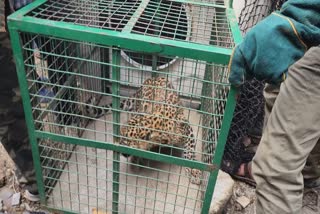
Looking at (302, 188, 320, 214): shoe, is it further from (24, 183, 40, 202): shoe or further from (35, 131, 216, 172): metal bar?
(24, 183, 40, 202): shoe

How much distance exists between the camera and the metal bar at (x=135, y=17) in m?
2.06

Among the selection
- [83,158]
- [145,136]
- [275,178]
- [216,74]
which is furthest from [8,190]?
[275,178]

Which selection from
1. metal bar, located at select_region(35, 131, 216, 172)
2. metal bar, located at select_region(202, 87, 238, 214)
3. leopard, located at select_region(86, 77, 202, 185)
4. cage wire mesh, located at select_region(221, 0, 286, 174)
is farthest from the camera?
cage wire mesh, located at select_region(221, 0, 286, 174)

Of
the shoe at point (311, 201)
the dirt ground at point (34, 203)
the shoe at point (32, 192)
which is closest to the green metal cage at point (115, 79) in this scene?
the shoe at point (32, 192)

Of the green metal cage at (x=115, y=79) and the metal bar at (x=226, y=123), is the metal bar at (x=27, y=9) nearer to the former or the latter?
the green metal cage at (x=115, y=79)

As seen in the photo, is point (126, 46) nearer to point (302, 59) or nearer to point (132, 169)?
point (302, 59)

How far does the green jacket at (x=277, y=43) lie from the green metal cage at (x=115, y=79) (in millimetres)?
128

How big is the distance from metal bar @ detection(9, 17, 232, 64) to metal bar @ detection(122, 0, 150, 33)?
0.32 ft

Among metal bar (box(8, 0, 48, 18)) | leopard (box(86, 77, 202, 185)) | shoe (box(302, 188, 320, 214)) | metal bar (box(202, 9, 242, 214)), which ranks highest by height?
metal bar (box(8, 0, 48, 18))

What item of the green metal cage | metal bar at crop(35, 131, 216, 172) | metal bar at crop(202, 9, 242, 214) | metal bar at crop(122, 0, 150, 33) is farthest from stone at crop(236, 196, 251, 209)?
metal bar at crop(122, 0, 150, 33)

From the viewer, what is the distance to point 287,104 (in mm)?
1889

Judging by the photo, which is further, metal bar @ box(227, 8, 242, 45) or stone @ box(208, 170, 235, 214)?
stone @ box(208, 170, 235, 214)

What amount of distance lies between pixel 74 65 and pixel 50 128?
0.71m

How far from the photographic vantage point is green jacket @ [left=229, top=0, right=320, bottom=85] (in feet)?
5.78
